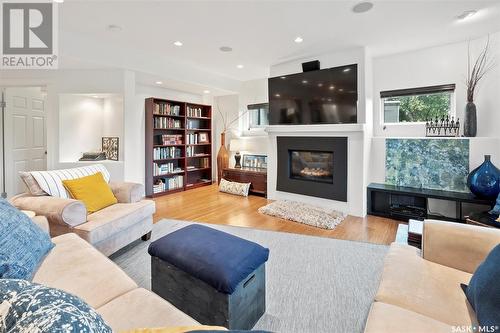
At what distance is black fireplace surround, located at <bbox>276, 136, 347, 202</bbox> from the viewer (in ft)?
13.0

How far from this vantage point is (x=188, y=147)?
19.2ft

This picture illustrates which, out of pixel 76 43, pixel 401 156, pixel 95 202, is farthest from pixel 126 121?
pixel 401 156

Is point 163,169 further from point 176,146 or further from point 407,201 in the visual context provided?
point 407,201

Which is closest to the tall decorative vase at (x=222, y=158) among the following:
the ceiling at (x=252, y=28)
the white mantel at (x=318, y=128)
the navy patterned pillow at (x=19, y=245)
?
the white mantel at (x=318, y=128)

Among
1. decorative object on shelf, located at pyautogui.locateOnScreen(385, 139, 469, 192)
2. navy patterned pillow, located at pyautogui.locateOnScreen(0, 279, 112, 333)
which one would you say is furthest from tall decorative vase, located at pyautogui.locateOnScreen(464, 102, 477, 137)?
navy patterned pillow, located at pyautogui.locateOnScreen(0, 279, 112, 333)

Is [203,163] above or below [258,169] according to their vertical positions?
above

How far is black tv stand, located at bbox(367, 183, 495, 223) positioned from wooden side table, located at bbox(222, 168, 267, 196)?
78.1 inches

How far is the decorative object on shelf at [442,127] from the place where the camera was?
362cm

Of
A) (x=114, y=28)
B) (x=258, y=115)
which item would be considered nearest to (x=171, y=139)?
(x=258, y=115)

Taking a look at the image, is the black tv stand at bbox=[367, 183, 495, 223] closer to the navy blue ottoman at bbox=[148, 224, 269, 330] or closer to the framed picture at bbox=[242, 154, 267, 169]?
the framed picture at bbox=[242, 154, 267, 169]

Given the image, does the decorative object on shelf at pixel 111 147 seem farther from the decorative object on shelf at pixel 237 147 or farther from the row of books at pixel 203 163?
the decorative object on shelf at pixel 237 147

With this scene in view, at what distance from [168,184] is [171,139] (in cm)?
95

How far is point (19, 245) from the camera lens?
52.0 inches

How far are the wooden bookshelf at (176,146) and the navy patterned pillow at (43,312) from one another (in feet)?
14.9
